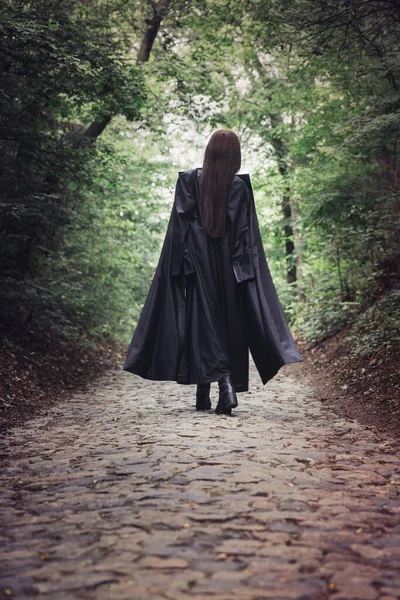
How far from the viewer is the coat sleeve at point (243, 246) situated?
6.14 metres

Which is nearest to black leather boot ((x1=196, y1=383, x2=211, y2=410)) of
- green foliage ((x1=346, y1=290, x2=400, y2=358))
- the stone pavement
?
the stone pavement

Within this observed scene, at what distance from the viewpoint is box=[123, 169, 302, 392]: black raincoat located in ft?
19.7

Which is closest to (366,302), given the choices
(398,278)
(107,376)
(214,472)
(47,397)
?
(398,278)

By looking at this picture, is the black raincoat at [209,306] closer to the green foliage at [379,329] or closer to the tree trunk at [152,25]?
the green foliage at [379,329]

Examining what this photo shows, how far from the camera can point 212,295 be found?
6.18m

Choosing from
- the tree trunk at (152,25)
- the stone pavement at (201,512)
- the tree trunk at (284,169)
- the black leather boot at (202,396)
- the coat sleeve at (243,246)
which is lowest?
the stone pavement at (201,512)

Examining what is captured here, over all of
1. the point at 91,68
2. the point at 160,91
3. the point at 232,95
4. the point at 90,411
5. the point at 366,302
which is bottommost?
the point at 90,411

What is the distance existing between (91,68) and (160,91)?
7121 millimetres

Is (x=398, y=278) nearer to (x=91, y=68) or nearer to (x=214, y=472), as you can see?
(x=91, y=68)

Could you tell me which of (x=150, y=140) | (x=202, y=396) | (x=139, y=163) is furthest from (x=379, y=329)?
A: (x=150, y=140)

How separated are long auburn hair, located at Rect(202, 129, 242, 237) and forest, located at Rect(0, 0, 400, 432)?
73.3 inches

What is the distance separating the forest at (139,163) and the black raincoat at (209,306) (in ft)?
4.56

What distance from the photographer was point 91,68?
7.14 metres

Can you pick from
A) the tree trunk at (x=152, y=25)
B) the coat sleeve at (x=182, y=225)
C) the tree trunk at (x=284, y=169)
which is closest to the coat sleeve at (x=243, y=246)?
the coat sleeve at (x=182, y=225)
